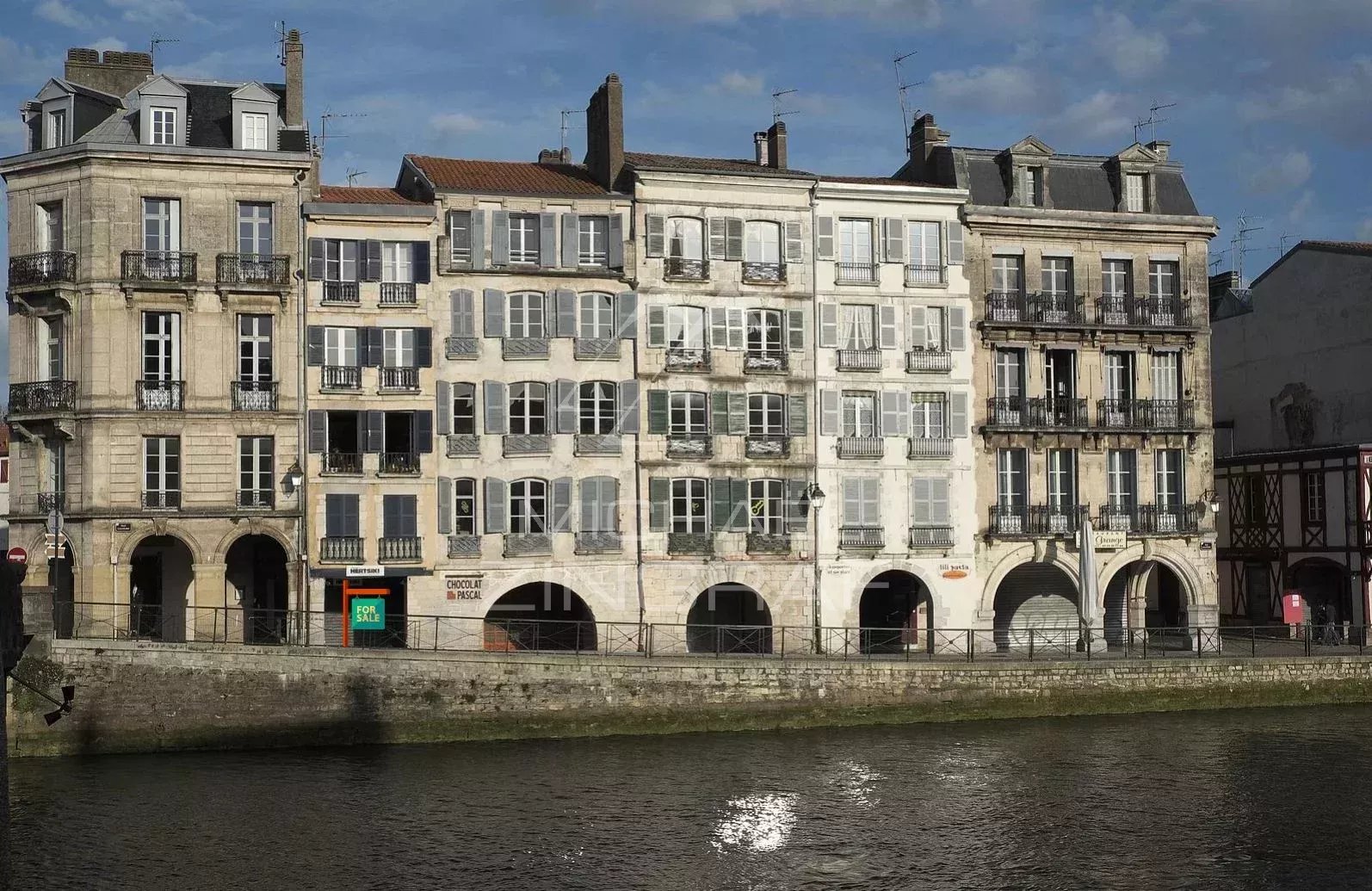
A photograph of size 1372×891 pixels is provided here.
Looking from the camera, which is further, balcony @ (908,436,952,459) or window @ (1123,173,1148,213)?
window @ (1123,173,1148,213)

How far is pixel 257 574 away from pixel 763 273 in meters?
16.8

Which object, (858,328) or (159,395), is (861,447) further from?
(159,395)

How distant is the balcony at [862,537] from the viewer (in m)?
44.9

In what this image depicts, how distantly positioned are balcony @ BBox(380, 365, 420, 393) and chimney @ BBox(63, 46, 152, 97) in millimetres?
10502

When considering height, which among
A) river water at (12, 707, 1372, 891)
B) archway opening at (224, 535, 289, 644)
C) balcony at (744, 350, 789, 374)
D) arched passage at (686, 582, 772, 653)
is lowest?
river water at (12, 707, 1372, 891)

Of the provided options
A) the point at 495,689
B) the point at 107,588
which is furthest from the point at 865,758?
the point at 107,588

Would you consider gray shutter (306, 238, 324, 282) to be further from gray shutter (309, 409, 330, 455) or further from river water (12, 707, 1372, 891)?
river water (12, 707, 1372, 891)

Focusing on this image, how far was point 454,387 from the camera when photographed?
42.5 metres

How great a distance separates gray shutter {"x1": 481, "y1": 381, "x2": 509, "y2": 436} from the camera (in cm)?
4250

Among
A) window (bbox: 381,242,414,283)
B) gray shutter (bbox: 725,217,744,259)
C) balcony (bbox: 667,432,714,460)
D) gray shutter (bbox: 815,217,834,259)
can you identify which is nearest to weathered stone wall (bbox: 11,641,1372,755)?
balcony (bbox: 667,432,714,460)

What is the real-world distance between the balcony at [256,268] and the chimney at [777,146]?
14.9 metres

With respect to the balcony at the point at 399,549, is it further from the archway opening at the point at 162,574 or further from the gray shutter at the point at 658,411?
the gray shutter at the point at 658,411

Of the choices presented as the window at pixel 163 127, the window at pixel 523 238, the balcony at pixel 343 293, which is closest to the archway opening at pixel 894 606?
the window at pixel 523 238

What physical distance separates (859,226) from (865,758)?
17.6m
